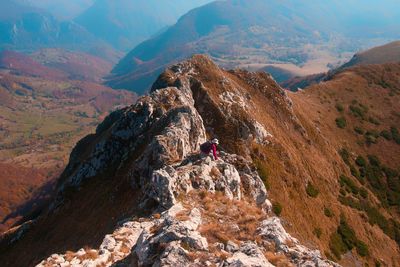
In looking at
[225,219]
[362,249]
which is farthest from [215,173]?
[362,249]

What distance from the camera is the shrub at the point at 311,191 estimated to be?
289ft

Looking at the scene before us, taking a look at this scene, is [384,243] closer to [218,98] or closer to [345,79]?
[218,98]

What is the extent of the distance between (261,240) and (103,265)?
45.5 ft

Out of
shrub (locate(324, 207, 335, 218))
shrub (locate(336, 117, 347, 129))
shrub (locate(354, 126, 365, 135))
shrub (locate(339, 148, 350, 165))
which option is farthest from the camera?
shrub (locate(354, 126, 365, 135))

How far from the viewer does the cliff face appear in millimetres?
28859

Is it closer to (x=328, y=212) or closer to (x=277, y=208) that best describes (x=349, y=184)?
(x=328, y=212)

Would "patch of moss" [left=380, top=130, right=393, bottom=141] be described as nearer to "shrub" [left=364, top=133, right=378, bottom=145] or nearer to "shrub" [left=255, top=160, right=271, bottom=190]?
"shrub" [left=364, top=133, right=378, bottom=145]

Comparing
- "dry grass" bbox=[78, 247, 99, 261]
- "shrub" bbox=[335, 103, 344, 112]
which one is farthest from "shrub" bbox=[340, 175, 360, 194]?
"dry grass" bbox=[78, 247, 99, 261]

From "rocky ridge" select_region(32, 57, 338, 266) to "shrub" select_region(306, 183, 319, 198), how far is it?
15.1m

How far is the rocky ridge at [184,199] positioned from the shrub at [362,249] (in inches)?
1259

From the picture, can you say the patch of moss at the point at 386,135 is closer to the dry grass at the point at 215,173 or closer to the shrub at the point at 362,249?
the shrub at the point at 362,249

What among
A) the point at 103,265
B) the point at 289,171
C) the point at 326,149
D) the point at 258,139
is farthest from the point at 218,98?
the point at 103,265

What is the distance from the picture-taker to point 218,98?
312ft

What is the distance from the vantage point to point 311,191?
3494 inches
